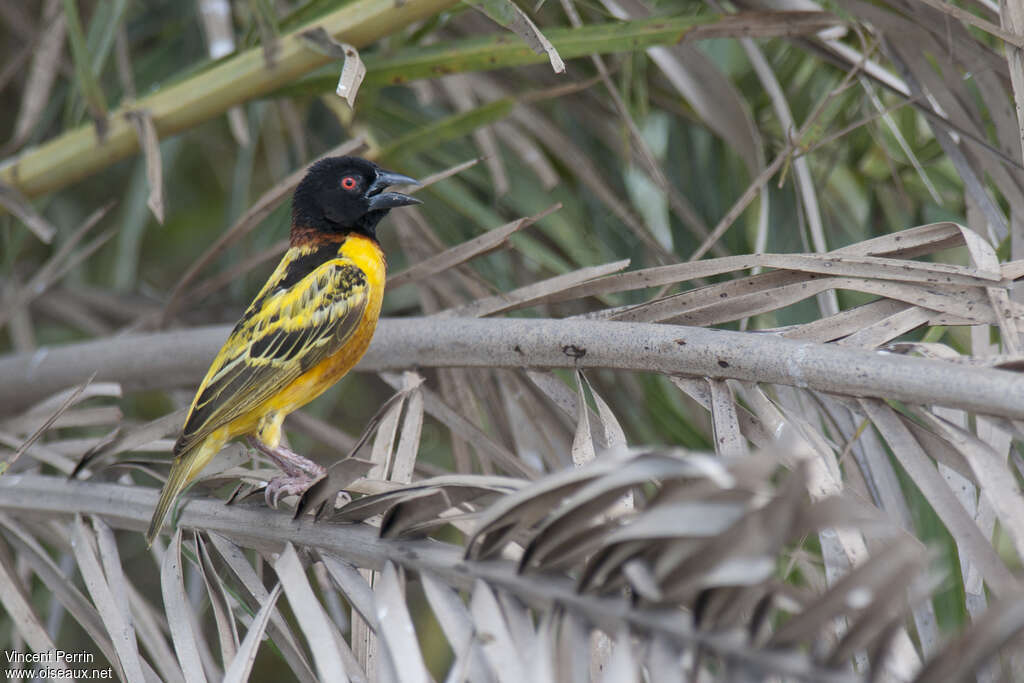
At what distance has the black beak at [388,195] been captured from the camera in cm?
272

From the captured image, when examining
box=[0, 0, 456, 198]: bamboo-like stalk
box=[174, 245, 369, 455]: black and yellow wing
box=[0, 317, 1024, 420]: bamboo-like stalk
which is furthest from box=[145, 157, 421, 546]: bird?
box=[0, 0, 456, 198]: bamboo-like stalk

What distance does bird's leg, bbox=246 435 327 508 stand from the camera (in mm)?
1900

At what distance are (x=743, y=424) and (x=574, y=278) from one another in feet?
1.68

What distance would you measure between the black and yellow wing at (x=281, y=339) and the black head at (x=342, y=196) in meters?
0.24

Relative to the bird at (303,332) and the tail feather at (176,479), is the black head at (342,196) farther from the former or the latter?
the tail feather at (176,479)

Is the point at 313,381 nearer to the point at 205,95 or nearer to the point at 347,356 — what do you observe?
the point at 347,356

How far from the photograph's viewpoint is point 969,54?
2139mm

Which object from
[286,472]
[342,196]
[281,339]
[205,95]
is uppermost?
[205,95]

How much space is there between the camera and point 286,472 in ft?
7.50

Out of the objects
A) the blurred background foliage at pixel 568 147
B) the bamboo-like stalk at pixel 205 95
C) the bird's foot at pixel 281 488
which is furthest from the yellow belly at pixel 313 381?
the bamboo-like stalk at pixel 205 95

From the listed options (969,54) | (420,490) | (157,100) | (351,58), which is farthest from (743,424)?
(157,100)

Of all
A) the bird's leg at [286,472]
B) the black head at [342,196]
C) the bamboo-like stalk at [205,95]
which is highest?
the bamboo-like stalk at [205,95]

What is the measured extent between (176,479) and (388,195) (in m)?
1.06

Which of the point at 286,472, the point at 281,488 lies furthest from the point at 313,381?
the point at 281,488
